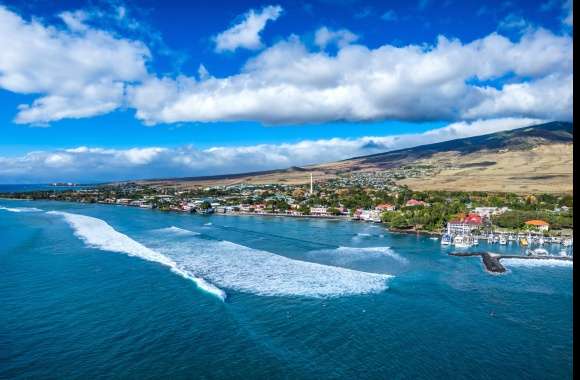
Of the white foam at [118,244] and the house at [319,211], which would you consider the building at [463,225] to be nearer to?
the house at [319,211]

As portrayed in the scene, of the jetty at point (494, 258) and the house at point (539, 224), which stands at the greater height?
the house at point (539, 224)

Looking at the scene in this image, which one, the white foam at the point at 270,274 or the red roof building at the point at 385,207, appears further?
the red roof building at the point at 385,207

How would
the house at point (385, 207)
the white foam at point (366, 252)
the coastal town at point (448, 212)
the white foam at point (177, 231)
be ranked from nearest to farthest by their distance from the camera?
1. the white foam at point (366, 252)
2. the coastal town at point (448, 212)
3. the white foam at point (177, 231)
4. the house at point (385, 207)

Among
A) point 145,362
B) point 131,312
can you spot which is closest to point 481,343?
point 145,362

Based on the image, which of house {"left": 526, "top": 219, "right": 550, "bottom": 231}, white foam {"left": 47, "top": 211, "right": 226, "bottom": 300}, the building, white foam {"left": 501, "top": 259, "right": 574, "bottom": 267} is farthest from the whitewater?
house {"left": 526, "top": 219, "right": 550, "bottom": 231}

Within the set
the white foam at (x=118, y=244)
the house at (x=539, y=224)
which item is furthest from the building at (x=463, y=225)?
the white foam at (x=118, y=244)

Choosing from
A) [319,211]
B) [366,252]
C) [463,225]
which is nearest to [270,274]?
[366,252]

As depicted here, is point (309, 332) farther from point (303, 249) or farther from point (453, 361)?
Answer: point (303, 249)
